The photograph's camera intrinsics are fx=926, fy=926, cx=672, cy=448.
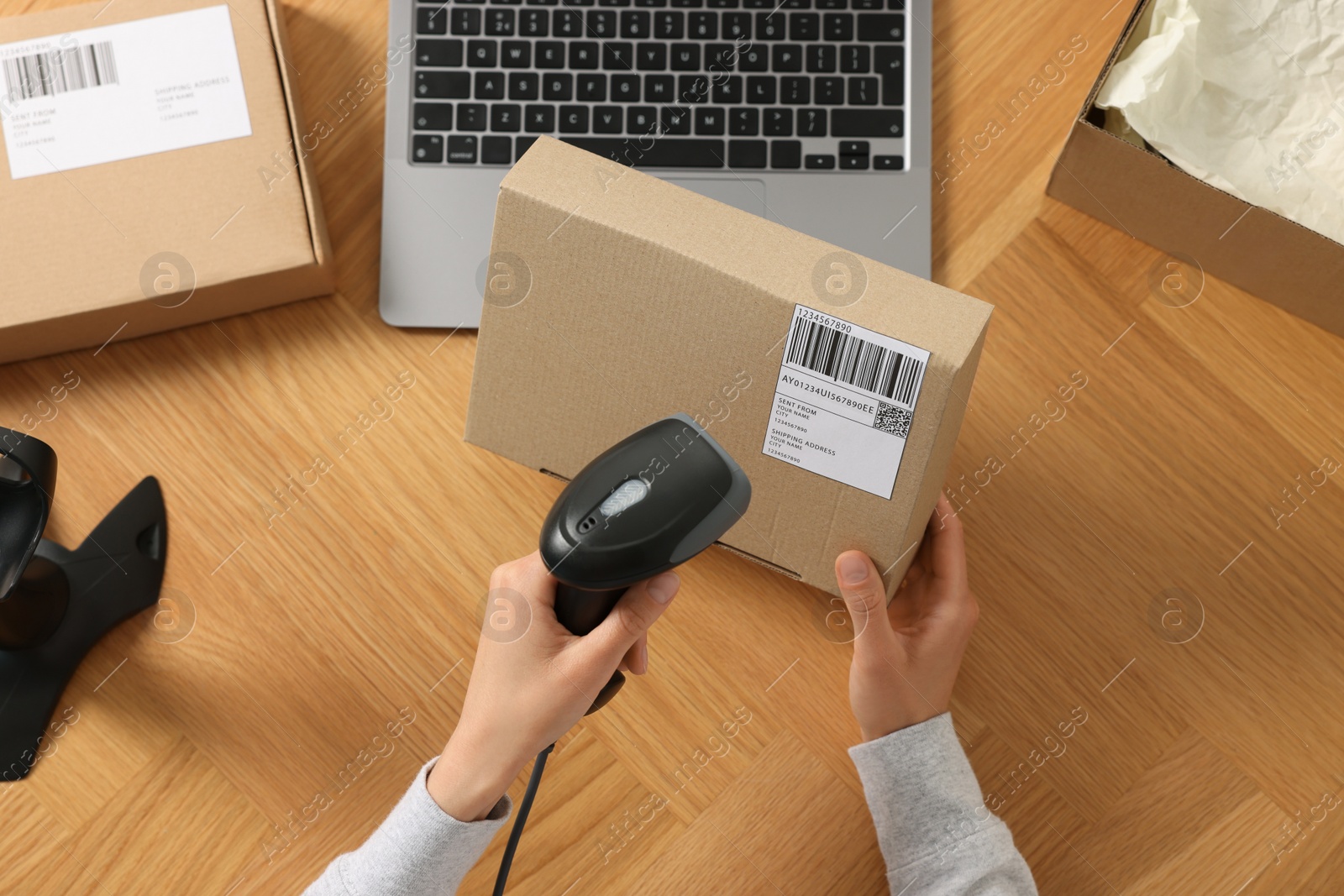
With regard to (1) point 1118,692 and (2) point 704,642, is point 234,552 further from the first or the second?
(1) point 1118,692

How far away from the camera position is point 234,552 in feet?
2.25

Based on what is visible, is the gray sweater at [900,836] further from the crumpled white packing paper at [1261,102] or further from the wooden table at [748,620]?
the crumpled white packing paper at [1261,102]

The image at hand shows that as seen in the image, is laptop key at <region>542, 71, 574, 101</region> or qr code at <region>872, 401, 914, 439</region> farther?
laptop key at <region>542, 71, 574, 101</region>

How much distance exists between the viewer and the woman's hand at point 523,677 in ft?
1.82

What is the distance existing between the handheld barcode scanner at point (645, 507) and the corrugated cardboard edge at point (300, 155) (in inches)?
11.0

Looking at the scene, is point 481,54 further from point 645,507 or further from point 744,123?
point 645,507

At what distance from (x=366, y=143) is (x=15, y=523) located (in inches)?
14.3

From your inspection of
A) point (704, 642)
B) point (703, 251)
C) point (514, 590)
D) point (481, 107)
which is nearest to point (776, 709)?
point (704, 642)

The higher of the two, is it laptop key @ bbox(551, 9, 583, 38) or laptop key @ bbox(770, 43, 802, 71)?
laptop key @ bbox(770, 43, 802, 71)

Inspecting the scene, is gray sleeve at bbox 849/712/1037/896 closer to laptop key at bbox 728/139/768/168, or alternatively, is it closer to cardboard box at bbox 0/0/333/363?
laptop key at bbox 728/139/768/168

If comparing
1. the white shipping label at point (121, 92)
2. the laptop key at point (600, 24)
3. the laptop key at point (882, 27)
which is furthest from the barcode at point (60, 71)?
the laptop key at point (882, 27)

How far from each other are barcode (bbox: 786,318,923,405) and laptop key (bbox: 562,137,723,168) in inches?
8.4

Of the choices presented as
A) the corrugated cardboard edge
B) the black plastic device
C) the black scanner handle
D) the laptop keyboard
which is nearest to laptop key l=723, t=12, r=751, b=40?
the laptop keyboard

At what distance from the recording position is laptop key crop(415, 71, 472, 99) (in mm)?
683
